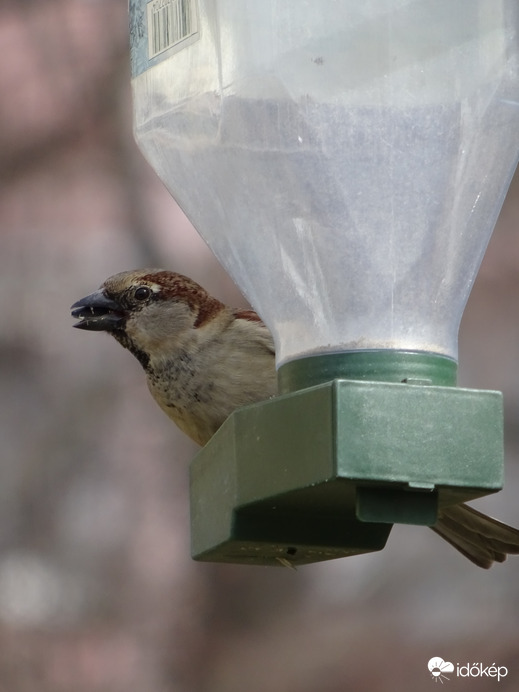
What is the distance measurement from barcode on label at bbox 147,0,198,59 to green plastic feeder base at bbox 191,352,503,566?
0.56 meters

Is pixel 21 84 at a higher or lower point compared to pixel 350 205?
higher

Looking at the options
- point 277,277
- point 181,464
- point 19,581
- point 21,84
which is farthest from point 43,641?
point 277,277

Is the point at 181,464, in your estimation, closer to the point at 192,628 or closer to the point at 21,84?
the point at 192,628

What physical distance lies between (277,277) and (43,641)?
3.35 metres

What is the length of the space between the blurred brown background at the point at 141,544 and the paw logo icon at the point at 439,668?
0.03 metres

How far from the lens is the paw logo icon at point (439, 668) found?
534 cm

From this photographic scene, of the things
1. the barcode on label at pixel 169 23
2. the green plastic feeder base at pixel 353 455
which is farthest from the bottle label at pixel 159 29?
the green plastic feeder base at pixel 353 455

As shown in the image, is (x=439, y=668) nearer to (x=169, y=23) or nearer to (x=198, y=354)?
(x=198, y=354)

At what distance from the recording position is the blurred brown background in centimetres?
546

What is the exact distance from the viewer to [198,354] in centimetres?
346

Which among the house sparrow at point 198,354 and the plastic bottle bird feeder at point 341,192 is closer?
the plastic bottle bird feeder at point 341,192

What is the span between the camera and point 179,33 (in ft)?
8.09

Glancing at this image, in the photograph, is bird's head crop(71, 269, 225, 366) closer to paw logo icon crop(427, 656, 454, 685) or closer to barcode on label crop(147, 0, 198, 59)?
barcode on label crop(147, 0, 198, 59)

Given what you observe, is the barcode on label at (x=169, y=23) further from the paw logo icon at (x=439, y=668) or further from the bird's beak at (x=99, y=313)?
the paw logo icon at (x=439, y=668)
